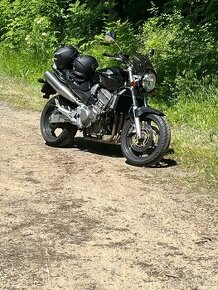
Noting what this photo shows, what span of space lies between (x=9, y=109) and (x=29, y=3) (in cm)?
725

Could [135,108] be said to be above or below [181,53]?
below

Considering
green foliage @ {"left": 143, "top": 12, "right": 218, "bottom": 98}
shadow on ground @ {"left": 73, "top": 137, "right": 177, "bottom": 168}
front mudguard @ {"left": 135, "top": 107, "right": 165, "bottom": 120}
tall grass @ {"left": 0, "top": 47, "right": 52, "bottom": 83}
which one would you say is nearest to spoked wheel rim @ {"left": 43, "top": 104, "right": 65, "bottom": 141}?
shadow on ground @ {"left": 73, "top": 137, "right": 177, "bottom": 168}

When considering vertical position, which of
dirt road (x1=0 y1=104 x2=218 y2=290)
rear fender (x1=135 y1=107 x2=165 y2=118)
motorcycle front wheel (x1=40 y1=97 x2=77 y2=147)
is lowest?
dirt road (x1=0 y1=104 x2=218 y2=290)

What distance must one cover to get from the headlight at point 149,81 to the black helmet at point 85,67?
0.95 meters

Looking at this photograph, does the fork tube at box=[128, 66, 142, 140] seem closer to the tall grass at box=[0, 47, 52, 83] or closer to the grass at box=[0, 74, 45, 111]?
the grass at box=[0, 74, 45, 111]

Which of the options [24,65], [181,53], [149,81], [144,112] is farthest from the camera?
[24,65]

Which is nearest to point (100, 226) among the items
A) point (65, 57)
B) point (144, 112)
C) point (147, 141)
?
point (147, 141)

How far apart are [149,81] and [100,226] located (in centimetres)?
232

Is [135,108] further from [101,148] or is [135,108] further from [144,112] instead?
[101,148]

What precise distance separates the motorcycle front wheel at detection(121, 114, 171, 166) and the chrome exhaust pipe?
0.84 metres

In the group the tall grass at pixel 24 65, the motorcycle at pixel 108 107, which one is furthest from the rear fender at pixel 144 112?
the tall grass at pixel 24 65

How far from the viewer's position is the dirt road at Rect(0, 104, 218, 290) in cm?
387

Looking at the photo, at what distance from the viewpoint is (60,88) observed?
734cm

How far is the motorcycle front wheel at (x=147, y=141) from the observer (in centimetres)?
629
